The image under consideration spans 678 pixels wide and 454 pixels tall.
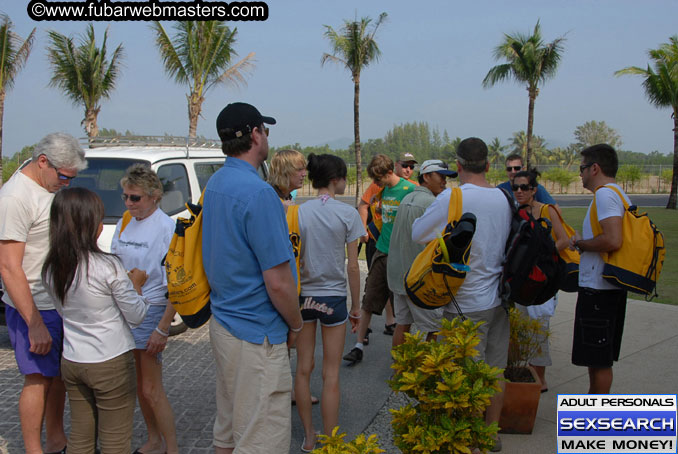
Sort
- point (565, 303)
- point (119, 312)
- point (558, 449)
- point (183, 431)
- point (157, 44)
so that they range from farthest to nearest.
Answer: point (157, 44), point (565, 303), point (183, 431), point (558, 449), point (119, 312)

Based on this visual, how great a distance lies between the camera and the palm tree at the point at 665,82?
2495cm

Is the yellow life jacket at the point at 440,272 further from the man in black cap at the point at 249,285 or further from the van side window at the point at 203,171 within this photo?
the van side window at the point at 203,171

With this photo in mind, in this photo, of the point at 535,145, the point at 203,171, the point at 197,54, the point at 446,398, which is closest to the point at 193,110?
the point at 197,54

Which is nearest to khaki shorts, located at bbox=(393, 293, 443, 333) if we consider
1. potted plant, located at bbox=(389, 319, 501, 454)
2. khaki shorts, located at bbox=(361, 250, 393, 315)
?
khaki shorts, located at bbox=(361, 250, 393, 315)

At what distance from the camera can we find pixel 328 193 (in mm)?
3768

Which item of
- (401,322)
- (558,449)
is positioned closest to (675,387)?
(558,449)

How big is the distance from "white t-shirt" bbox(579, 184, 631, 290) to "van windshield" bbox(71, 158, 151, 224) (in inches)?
183

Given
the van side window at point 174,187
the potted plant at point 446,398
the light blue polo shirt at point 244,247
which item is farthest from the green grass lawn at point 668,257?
the light blue polo shirt at point 244,247

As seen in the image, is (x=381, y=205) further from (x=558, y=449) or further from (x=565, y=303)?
(x=565, y=303)

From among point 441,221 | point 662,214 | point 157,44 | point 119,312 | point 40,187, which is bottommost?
point 662,214

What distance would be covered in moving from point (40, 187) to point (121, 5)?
5595mm

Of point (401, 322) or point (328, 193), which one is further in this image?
point (401, 322)

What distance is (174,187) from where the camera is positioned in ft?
21.6

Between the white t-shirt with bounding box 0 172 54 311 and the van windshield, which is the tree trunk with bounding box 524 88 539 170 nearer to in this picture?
the van windshield
